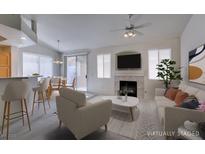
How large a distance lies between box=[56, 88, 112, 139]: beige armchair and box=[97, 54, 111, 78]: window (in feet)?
13.3

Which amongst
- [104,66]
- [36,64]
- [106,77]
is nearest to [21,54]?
[36,64]

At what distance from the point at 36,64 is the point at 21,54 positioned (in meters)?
1.02

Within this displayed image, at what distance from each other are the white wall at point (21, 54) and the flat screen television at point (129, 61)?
165 inches

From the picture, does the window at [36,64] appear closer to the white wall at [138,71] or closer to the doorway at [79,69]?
the doorway at [79,69]

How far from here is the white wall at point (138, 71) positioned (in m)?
4.75

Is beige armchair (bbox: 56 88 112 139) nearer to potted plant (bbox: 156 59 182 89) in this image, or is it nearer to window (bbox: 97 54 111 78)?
potted plant (bbox: 156 59 182 89)

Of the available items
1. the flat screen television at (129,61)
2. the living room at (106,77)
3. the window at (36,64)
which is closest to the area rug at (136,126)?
the living room at (106,77)

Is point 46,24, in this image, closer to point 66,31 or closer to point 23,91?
point 66,31

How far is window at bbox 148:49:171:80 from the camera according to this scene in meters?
4.92

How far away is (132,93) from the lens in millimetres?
5543

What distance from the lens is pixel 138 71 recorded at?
5398 mm

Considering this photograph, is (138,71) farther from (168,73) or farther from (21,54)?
(21,54)

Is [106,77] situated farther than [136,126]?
Yes

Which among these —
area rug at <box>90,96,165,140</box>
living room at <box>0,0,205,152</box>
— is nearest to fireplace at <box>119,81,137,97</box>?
living room at <box>0,0,205,152</box>
